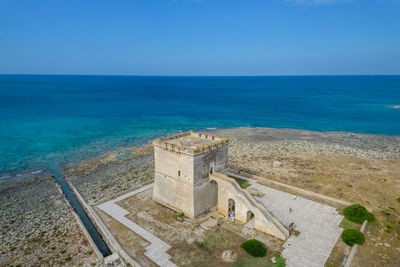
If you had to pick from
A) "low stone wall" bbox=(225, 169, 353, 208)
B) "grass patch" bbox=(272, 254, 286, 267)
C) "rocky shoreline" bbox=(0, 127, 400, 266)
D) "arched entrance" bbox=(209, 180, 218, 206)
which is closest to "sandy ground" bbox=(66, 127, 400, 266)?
"rocky shoreline" bbox=(0, 127, 400, 266)

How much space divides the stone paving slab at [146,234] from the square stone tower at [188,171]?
15.1ft

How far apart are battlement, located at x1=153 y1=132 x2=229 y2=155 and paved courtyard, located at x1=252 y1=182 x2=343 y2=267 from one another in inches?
371

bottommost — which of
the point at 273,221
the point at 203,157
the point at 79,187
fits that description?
the point at 79,187

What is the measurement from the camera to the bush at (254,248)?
2075 centimetres

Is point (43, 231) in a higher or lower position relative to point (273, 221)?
lower

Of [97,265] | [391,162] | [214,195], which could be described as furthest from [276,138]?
[97,265]

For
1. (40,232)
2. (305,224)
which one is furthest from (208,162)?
(40,232)

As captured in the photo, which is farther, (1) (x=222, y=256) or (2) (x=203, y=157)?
(2) (x=203, y=157)

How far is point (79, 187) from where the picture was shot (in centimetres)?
3734

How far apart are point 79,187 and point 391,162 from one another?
5374 cm

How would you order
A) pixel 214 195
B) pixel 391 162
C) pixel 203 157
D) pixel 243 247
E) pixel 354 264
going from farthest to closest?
1. pixel 391 162
2. pixel 214 195
3. pixel 203 157
4. pixel 243 247
5. pixel 354 264

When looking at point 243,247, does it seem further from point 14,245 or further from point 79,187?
point 79,187

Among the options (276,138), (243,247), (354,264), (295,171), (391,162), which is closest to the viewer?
(354,264)

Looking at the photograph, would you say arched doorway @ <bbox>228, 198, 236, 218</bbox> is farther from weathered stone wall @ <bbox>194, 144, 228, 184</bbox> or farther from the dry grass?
the dry grass
